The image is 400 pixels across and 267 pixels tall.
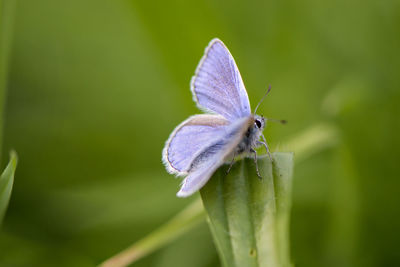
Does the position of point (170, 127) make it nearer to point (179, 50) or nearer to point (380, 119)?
point (179, 50)

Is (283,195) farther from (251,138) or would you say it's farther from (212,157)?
(251,138)

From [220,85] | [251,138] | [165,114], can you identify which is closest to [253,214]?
[251,138]

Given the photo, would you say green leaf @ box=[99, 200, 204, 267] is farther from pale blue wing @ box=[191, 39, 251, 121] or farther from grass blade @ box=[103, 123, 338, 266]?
pale blue wing @ box=[191, 39, 251, 121]

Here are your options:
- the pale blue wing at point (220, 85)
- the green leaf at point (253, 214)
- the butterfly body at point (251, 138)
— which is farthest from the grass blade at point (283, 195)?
the pale blue wing at point (220, 85)

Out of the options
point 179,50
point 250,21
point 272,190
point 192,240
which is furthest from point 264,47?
point 272,190

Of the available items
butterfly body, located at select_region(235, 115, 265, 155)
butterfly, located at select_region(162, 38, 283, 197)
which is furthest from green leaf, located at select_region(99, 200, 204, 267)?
butterfly body, located at select_region(235, 115, 265, 155)

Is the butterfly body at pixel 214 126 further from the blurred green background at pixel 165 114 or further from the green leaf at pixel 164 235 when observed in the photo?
the blurred green background at pixel 165 114

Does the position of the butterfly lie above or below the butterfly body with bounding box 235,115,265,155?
above
